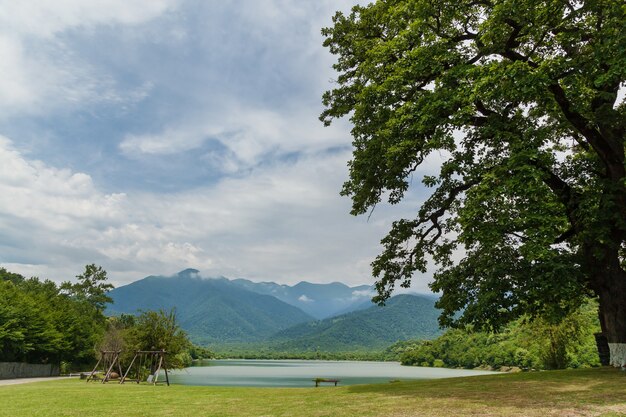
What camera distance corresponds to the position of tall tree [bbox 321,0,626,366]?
629 inches

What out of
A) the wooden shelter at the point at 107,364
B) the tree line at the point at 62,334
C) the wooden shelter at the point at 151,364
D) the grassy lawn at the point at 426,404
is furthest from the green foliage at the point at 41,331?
the grassy lawn at the point at 426,404

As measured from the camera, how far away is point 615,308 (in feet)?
62.0

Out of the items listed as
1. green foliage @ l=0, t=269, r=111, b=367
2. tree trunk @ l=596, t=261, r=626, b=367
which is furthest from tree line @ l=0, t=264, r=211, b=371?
tree trunk @ l=596, t=261, r=626, b=367

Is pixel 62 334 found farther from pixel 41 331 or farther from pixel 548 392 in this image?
pixel 548 392

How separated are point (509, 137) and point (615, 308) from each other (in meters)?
9.02

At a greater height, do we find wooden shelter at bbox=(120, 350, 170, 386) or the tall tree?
the tall tree

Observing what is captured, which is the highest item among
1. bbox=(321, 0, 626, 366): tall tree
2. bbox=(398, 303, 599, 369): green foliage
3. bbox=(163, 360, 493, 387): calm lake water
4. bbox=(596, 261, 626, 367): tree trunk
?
bbox=(321, 0, 626, 366): tall tree

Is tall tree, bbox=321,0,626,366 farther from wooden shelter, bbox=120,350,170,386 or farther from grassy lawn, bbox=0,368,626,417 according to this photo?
wooden shelter, bbox=120,350,170,386

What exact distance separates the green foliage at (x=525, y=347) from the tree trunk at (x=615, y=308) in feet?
8.65

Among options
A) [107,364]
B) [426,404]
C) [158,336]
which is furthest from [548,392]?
[107,364]

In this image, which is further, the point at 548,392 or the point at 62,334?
the point at 62,334

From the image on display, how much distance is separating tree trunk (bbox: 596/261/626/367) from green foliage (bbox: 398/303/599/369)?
2635 mm

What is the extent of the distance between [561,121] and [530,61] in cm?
308

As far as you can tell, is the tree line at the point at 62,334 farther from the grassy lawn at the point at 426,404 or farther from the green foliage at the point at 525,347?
the green foliage at the point at 525,347
